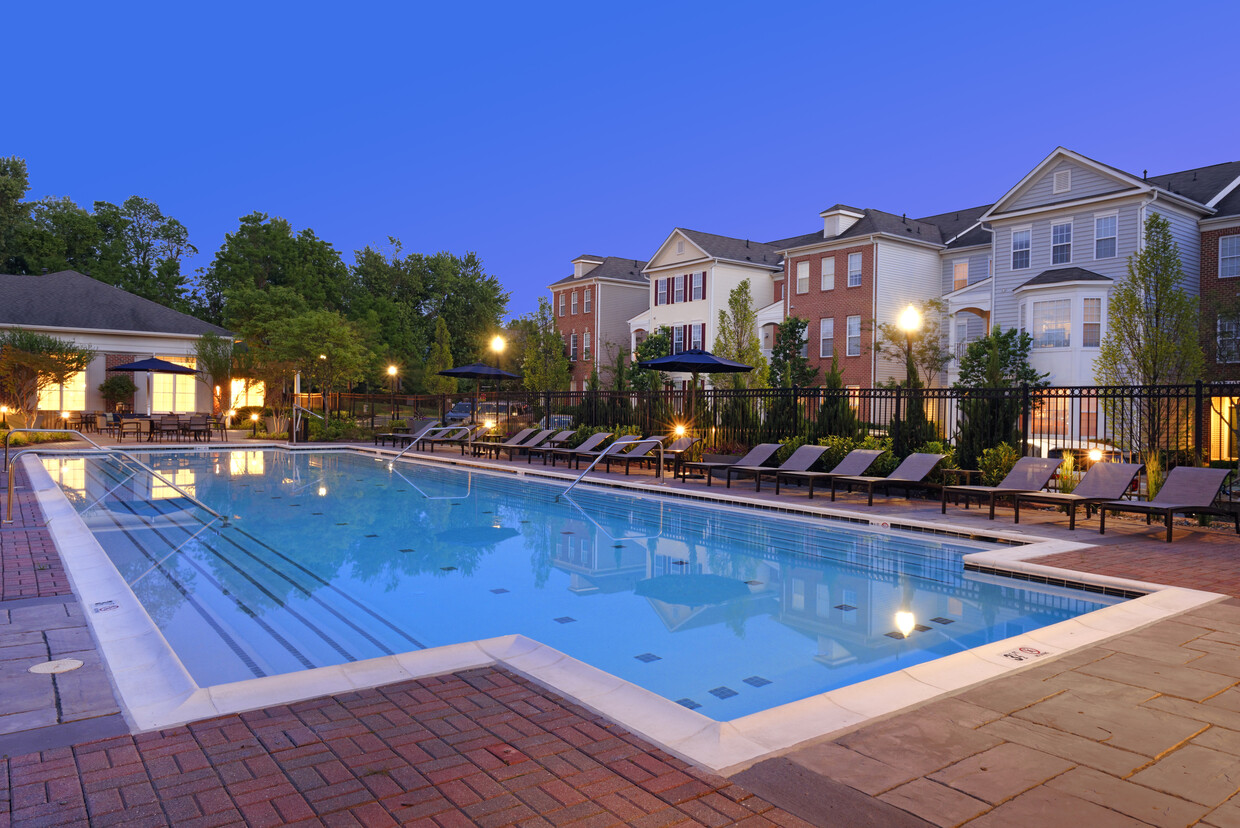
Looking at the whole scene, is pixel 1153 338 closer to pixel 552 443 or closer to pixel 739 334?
pixel 552 443

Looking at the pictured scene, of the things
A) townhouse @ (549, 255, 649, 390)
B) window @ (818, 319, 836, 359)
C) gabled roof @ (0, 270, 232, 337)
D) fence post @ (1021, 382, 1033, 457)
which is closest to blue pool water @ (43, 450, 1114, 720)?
fence post @ (1021, 382, 1033, 457)

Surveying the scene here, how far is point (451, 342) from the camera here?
55.4 m

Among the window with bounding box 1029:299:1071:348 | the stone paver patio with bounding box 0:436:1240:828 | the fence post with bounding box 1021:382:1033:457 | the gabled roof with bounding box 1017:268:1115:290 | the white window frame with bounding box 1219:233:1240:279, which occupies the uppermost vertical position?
the white window frame with bounding box 1219:233:1240:279

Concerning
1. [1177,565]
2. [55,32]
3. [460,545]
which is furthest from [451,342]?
[55,32]

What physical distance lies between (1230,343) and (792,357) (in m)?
12.9

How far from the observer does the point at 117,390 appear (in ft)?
102

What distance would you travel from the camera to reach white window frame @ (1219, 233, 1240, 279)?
2350 cm

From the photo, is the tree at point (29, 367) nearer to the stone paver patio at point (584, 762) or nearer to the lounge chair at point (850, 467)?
the lounge chair at point (850, 467)

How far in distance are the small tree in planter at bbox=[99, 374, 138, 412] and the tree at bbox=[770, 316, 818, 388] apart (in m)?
24.3

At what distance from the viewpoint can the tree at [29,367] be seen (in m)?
25.3

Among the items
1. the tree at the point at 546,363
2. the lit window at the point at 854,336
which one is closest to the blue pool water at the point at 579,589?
the lit window at the point at 854,336

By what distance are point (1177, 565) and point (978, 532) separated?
6.86 feet

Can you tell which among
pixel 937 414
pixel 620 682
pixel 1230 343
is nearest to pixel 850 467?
pixel 937 414

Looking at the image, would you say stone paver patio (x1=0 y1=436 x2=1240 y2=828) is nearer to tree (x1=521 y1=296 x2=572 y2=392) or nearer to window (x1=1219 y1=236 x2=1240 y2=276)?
window (x1=1219 y1=236 x2=1240 y2=276)
